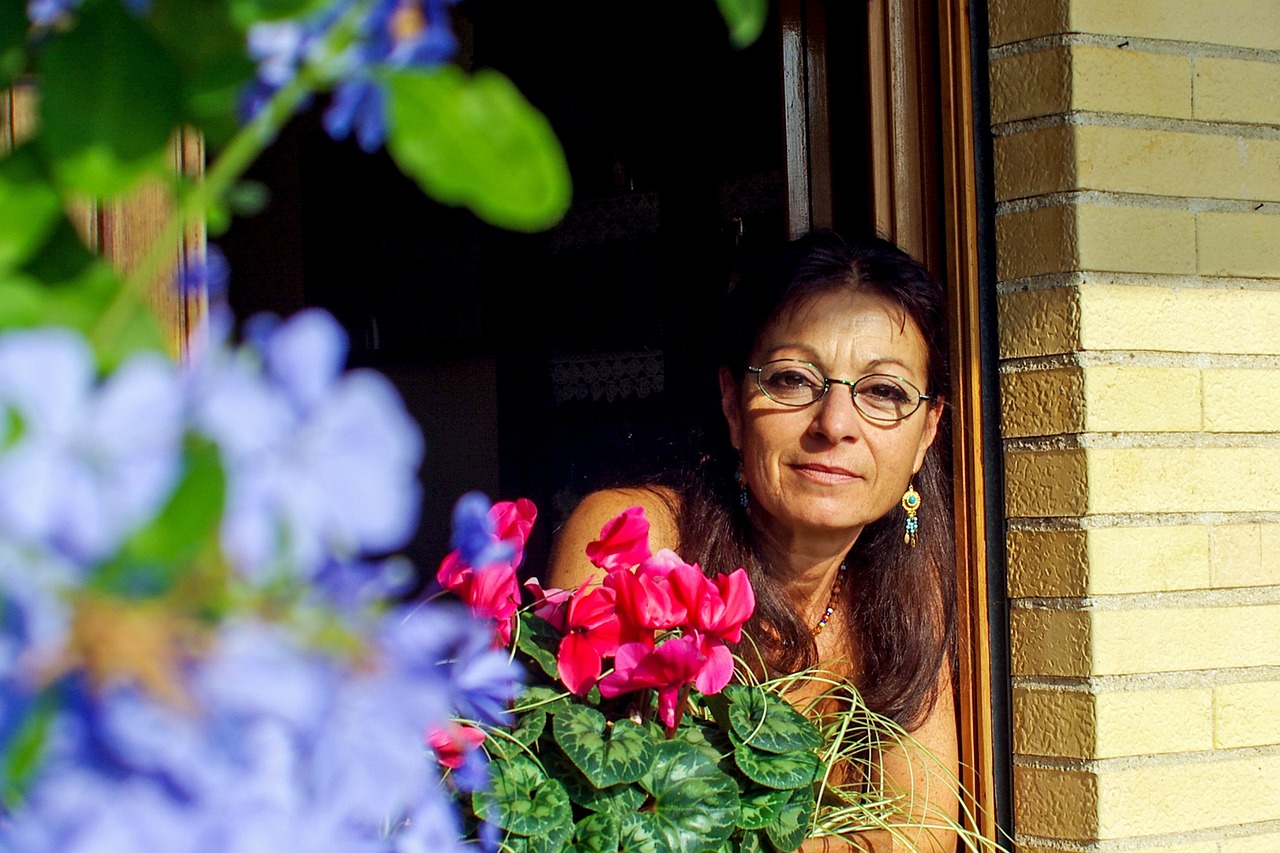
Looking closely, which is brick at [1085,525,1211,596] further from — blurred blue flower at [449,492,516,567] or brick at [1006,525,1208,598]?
blurred blue flower at [449,492,516,567]

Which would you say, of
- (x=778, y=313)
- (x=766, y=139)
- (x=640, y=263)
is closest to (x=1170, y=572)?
(x=778, y=313)

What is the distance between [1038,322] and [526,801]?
994 mm

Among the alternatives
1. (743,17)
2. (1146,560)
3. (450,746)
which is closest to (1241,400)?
(1146,560)

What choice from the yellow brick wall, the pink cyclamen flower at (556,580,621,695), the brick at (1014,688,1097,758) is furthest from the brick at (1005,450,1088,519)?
the pink cyclamen flower at (556,580,621,695)

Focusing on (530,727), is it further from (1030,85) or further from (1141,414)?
(1030,85)

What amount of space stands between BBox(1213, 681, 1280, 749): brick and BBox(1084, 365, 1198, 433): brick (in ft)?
1.21

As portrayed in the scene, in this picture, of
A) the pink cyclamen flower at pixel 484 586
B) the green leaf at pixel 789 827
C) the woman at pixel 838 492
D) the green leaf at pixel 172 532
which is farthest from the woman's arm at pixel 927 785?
the green leaf at pixel 172 532

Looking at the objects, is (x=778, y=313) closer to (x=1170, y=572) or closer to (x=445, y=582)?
(x=1170, y=572)

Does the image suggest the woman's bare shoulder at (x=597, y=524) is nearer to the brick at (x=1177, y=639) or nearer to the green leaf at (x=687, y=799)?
the brick at (x=1177, y=639)

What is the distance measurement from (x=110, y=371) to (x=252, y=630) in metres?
0.08

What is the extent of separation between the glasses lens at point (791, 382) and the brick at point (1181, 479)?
16.0 inches

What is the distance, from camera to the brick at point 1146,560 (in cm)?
165

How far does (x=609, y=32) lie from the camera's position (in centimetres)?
415

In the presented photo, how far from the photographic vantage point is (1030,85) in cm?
169
